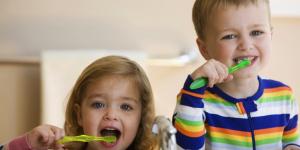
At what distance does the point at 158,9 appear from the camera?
190 centimetres

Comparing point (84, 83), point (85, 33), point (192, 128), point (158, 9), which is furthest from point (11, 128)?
point (192, 128)

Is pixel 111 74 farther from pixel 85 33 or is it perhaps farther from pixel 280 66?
pixel 280 66

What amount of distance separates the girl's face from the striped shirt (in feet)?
0.54

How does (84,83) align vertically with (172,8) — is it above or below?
below

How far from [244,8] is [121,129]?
13.1 inches

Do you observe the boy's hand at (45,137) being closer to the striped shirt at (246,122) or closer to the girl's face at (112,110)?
the girl's face at (112,110)

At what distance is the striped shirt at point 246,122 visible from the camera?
82cm

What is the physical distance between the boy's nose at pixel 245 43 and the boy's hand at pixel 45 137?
0.35 metres

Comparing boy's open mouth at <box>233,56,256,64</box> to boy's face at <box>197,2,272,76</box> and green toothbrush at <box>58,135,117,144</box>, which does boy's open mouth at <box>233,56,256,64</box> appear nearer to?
boy's face at <box>197,2,272,76</box>

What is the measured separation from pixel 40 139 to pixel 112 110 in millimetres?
148

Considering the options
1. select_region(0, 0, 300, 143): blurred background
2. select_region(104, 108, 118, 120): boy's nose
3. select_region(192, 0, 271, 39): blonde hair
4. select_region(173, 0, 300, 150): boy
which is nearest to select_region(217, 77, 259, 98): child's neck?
select_region(173, 0, 300, 150): boy

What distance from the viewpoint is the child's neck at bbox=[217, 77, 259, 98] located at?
0.86 meters

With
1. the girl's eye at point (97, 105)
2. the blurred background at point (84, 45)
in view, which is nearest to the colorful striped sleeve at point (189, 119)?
the girl's eye at point (97, 105)

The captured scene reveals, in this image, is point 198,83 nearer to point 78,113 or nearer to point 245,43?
point 245,43
